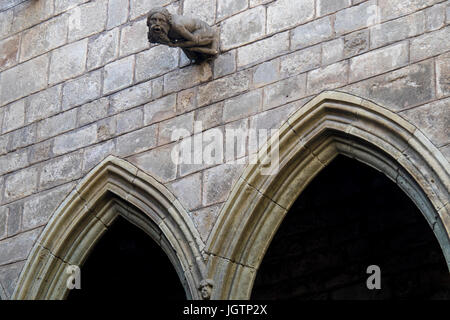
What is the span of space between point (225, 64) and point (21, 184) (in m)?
1.83

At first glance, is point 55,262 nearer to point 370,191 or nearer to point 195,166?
point 195,166

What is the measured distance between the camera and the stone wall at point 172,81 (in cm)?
732

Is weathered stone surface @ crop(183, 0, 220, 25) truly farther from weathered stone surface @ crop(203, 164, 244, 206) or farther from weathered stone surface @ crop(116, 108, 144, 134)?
weathered stone surface @ crop(203, 164, 244, 206)

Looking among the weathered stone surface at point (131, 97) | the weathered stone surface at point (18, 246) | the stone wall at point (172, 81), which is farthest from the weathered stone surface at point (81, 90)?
the weathered stone surface at point (18, 246)

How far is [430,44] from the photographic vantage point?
7215mm

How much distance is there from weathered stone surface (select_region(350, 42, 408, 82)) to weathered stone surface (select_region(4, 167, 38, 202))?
103 inches

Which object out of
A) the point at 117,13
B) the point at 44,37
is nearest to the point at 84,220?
the point at 117,13

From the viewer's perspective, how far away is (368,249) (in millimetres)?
8938

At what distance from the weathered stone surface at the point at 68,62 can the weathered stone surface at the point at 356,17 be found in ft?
7.11

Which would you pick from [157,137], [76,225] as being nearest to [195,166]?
[157,137]

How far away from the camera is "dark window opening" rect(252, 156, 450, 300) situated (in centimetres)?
870

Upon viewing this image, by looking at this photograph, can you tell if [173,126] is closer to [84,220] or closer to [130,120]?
[130,120]
